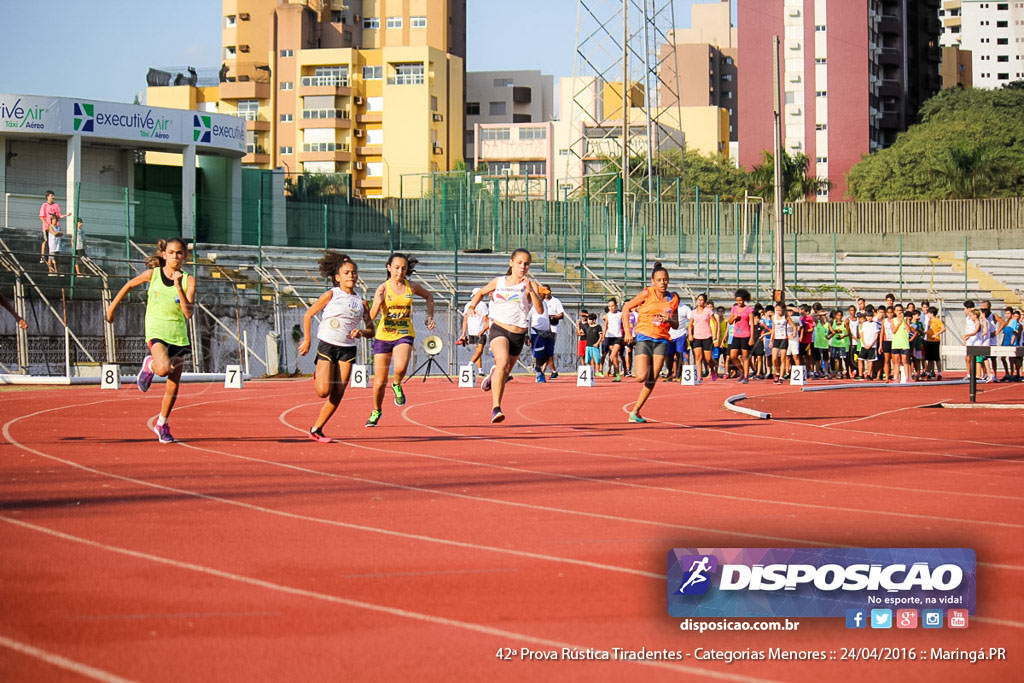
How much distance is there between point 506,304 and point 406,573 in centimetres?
875

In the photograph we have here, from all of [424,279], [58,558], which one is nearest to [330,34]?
[424,279]

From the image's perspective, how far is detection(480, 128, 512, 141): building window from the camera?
11250 cm

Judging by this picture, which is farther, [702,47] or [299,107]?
[702,47]

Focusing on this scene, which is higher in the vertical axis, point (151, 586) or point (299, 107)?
point (299, 107)

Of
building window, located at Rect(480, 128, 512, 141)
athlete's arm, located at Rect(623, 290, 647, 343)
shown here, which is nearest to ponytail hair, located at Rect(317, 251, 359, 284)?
athlete's arm, located at Rect(623, 290, 647, 343)

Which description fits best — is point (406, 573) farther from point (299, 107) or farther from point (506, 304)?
point (299, 107)

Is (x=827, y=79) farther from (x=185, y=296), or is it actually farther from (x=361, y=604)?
(x=361, y=604)

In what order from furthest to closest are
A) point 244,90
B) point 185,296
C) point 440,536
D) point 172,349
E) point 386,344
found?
point 244,90, point 386,344, point 172,349, point 185,296, point 440,536

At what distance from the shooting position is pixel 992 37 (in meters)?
148

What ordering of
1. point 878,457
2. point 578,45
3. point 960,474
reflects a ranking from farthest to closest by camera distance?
point 578,45 → point 878,457 → point 960,474

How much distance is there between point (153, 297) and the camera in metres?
12.9

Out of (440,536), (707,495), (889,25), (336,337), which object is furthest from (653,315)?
(889,25)

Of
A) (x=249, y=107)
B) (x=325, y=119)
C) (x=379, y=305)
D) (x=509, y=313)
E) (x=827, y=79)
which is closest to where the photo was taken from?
(x=379, y=305)

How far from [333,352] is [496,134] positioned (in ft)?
332
